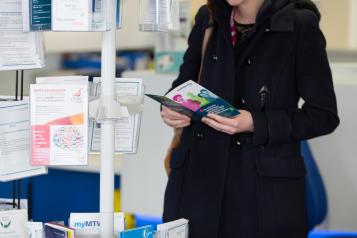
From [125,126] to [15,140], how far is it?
0.27m

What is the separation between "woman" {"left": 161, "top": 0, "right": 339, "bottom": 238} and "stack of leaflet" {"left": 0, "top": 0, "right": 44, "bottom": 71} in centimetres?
69

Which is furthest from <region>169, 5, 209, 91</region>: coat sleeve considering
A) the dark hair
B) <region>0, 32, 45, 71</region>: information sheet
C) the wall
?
the wall

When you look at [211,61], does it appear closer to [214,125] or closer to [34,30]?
[214,125]

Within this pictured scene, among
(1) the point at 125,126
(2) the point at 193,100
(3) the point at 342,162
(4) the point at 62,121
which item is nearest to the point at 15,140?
(4) the point at 62,121

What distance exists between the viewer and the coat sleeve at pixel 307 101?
7.14 feet

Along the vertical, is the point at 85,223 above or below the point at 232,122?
below

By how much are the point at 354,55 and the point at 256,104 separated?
239 centimetres

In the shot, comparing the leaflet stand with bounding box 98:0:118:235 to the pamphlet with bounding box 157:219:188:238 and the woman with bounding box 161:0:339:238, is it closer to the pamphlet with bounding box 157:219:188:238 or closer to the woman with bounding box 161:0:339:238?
the pamphlet with bounding box 157:219:188:238

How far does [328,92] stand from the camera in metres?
2.19

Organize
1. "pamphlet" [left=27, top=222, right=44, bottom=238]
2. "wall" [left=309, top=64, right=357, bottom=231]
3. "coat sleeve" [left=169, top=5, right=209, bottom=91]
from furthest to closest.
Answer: "wall" [left=309, top=64, right=357, bottom=231] → "coat sleeve" [left=169, top=5, right=209, bottom=91] → "pamphlet" [left=27, top=222, right=44, bottom=238]

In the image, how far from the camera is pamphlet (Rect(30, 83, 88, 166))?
5.12 feet

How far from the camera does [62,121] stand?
157cm

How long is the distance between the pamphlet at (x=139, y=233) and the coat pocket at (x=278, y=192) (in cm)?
65

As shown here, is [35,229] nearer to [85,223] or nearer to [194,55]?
[85,223]
